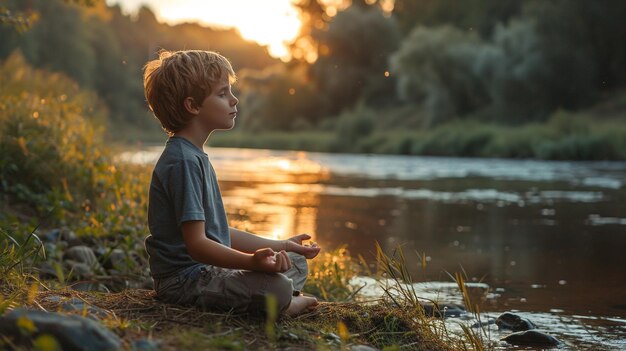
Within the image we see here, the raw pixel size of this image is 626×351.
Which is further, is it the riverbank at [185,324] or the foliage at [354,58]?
the foliage at [354,58]

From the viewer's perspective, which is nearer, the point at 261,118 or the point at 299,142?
the point at 299,142

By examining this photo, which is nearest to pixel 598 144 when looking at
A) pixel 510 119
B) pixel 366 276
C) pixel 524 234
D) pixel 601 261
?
pixel 510 119

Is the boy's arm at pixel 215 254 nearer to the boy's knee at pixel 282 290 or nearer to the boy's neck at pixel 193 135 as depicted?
the boy's knee at pixel 282 290

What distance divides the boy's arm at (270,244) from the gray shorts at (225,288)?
0.16m

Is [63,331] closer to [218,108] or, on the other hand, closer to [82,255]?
[218,108]

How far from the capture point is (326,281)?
209 inches

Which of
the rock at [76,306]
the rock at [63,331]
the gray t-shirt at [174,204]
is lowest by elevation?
the rock at [76,306]

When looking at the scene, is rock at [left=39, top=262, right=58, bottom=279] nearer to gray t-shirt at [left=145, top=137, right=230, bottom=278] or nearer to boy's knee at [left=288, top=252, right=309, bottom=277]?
gray t-shirt at [left=145, top=137, right=230, bottom=278]

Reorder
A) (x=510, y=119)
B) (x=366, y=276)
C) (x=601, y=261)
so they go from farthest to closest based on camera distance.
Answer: (x=510, y=119) < (x=601, y=261) < (x=366, y=276)

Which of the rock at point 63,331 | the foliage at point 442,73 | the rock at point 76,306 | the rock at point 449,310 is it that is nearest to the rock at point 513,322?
the rock at point 449,310

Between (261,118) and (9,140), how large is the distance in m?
39.8

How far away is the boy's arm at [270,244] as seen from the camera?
3477mm

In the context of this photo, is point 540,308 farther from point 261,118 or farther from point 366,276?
point 261,118

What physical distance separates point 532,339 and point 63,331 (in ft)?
8.02
